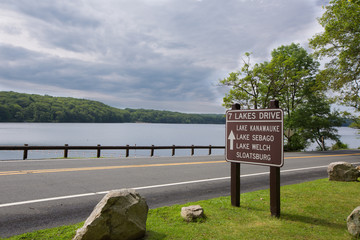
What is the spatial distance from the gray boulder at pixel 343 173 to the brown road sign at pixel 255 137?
5.31 meters

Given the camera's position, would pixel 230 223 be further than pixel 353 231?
Yes

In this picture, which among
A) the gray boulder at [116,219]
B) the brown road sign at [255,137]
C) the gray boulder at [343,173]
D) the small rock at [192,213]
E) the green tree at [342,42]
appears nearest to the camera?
the gray boulder at [116,219]

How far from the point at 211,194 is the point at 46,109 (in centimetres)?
16468

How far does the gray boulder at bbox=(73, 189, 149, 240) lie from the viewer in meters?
3.48

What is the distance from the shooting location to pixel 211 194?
23.2 feet

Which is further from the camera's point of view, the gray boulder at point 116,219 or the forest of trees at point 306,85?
the forest of trees at point 306,85

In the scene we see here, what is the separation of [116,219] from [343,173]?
27.7 feet

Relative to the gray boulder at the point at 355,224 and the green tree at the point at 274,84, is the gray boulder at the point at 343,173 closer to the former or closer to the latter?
the gray boulder at the point at 355,224

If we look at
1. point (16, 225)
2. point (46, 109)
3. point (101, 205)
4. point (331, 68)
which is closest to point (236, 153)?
point (101, 205)

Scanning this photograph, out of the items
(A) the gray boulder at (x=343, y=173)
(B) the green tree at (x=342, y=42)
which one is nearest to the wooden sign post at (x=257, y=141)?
(A) the gray boulder at (x=343, y=173)

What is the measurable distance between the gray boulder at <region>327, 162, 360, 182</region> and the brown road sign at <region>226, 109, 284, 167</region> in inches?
209

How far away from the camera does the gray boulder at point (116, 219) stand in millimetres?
3480

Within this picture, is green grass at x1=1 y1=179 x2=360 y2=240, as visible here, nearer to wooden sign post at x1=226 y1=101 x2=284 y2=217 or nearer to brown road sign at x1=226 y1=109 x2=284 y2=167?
wooden sign post at x1=226 y1=101 x2=284 y2=217

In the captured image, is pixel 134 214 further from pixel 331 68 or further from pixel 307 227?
pixel 331 68
